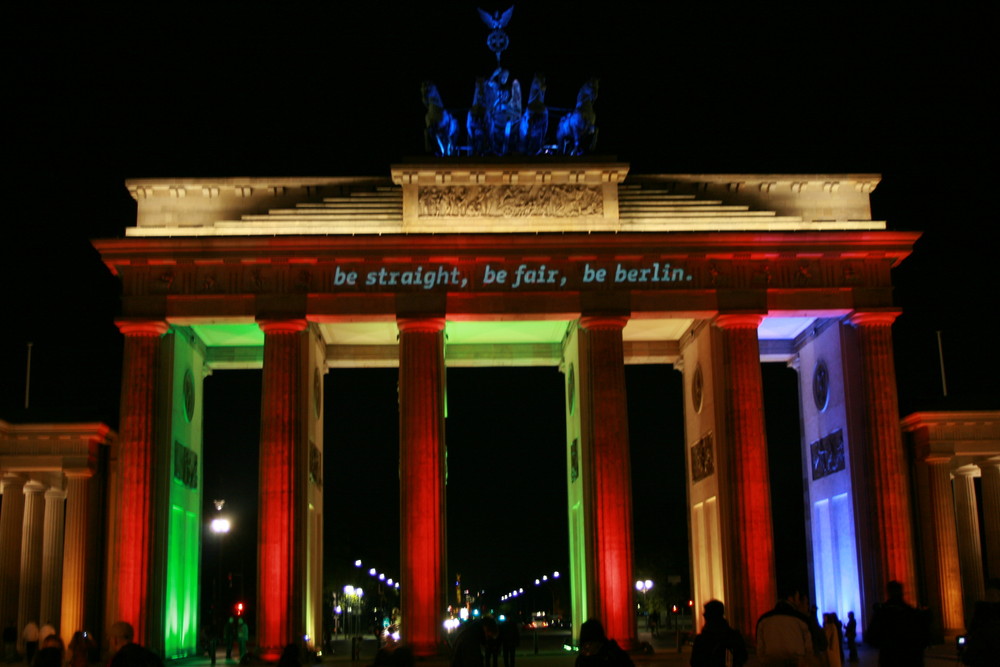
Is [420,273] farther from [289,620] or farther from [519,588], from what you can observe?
[519,588]

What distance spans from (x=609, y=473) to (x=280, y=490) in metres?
10.9

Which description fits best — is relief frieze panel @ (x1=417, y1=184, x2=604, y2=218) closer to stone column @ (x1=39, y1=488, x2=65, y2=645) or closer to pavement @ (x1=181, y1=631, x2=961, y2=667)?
pavement @ (x1=181, y1=631, x2=961, y2=667)

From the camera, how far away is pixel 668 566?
8712 centimetres

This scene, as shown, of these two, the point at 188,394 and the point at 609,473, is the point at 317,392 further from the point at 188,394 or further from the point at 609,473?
the point at 609,473

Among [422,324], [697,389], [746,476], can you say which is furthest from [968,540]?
[422,324]

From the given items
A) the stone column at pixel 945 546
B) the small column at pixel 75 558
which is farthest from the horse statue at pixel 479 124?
the stone column at pixel 945 546

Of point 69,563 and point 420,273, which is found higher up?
point 420,273

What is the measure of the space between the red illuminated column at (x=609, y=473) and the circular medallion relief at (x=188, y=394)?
1468 centimetres

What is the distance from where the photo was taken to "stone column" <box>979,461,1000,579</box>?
44812mm

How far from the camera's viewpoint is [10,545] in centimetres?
4456

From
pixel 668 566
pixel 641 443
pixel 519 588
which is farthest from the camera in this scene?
pixel 519 588

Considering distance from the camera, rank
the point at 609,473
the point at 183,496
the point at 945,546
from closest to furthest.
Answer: the point at 609,473 → the point at 945,546 → the point at 183,496

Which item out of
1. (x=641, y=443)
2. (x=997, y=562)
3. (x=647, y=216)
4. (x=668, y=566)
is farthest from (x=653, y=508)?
(x=647, y=216)

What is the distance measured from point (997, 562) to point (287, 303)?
93.5 feet
